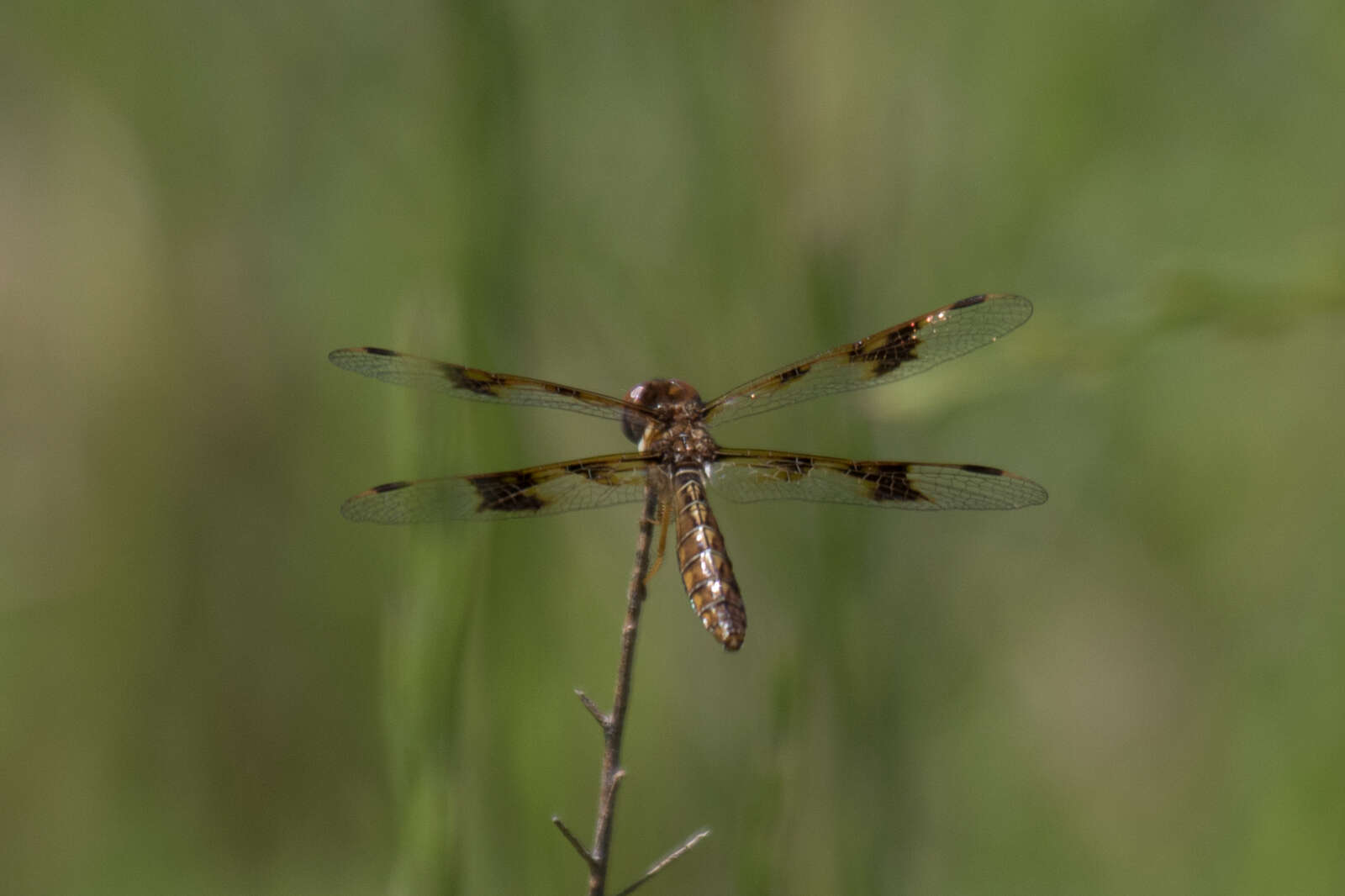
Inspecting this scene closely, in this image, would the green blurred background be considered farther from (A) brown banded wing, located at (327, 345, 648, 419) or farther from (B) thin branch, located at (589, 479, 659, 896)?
(B) thin branch, located at (589, 479, 659, 896)

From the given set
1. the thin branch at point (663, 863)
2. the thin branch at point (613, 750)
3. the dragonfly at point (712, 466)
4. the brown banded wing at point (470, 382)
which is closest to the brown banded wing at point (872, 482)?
the dragonfly at point (712, 466)

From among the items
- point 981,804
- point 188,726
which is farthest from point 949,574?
point 188,726

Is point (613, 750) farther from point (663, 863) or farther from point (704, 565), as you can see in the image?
point (704, 565)

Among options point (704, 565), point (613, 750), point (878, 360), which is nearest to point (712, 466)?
point (704, 565)

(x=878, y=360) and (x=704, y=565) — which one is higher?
(x=878, y=360)

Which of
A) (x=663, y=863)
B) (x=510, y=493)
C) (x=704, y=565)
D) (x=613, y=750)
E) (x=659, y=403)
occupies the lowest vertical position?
(x=663, y=863)

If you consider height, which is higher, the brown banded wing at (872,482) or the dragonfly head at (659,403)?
the dragonfly head at (659,403)

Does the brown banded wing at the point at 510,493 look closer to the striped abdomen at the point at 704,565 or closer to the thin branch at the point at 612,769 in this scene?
the striped abdomen at the point at 704,565
